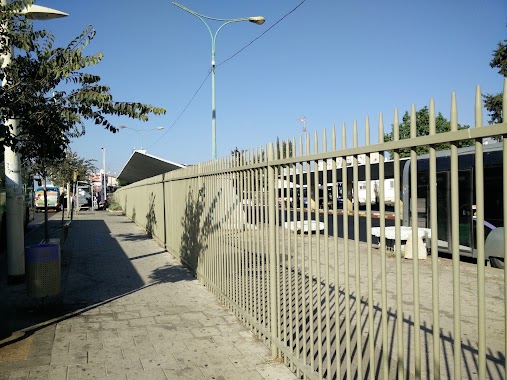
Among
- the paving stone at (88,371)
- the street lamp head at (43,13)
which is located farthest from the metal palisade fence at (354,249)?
the street lamp head at (43,13)

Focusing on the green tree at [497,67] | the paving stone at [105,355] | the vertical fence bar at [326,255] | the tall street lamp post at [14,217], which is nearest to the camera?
the vertical fence bar at [326,255]

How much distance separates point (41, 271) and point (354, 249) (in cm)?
462

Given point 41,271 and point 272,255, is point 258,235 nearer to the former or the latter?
point 272,255

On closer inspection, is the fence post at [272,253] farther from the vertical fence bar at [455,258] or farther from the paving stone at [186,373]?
the vertical fence bar at [455,258]

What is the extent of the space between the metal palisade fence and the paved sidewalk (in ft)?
1.10

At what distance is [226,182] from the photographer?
19.3 feet

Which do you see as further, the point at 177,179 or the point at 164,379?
the point at 177,179

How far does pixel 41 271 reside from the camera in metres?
5.89

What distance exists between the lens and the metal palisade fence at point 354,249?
2307 mm

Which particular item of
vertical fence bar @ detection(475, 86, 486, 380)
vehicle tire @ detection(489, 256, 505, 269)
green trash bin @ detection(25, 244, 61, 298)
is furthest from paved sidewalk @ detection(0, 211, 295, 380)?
vehicle tire @ detection(489, 256, 505, 269)

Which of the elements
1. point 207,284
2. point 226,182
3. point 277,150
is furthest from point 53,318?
point 277,150

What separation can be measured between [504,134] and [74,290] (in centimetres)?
730

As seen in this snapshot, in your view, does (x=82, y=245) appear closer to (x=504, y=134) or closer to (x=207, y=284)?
(x=207, y=284)

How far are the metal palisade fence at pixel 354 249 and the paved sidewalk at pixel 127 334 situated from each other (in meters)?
0.34
